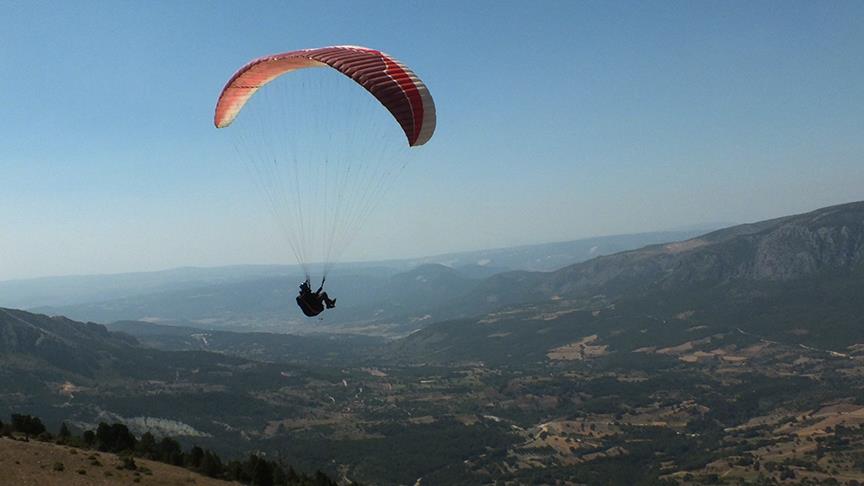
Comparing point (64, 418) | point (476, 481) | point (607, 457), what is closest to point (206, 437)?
point (64, 418)

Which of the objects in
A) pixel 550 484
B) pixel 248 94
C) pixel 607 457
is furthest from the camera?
pixel 607 457

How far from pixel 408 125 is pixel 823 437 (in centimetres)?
19966

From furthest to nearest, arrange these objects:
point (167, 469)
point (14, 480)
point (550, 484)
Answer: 1. point (550, 484)
2. point (167, 469)
3. point (14, 480)

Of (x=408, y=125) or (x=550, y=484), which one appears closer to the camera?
(x=408, y=125)

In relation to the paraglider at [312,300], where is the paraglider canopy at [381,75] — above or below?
above

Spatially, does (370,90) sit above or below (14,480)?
above

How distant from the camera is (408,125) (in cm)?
3919

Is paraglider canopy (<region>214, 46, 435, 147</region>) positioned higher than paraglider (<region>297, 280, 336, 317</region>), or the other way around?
paraglider canopy (<region>214, 46, 435, 147</region>)

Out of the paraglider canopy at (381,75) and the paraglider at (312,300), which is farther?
the paraglider at (312,300)

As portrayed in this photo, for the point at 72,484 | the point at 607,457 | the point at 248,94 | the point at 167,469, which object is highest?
the point at 248,94

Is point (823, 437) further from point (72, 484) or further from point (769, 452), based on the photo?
point (72, 484)

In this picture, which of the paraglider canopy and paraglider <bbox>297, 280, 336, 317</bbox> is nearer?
the paraglider canopy

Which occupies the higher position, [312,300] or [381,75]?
[381,75]

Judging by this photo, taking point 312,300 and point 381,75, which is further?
point 312,300
